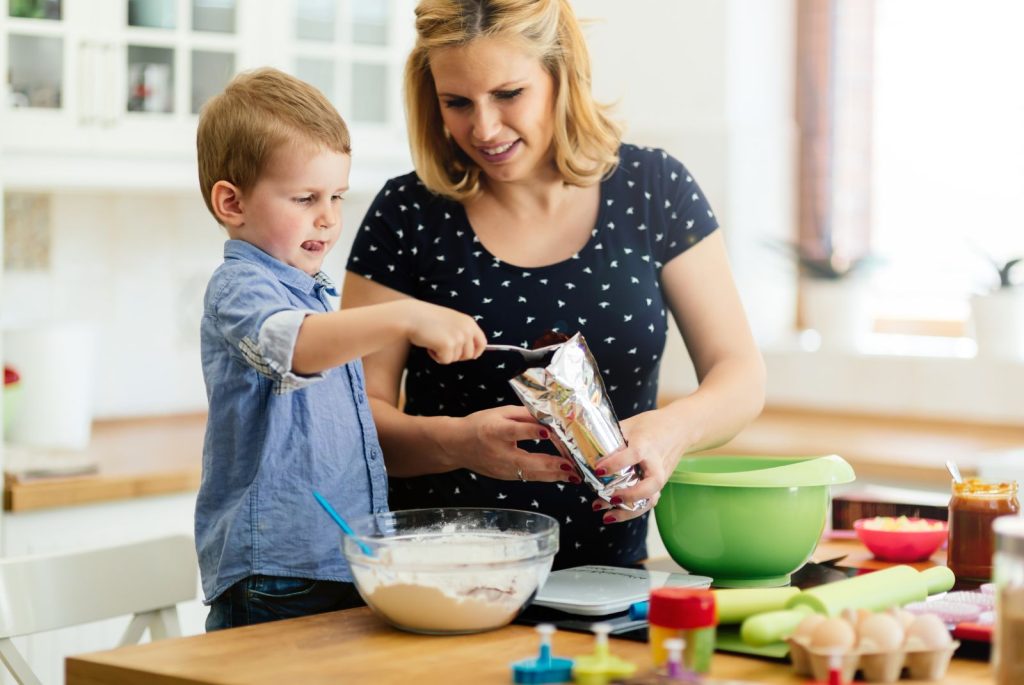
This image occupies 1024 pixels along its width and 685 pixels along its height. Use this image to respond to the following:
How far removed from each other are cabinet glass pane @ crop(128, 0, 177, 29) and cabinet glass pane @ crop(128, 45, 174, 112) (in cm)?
5

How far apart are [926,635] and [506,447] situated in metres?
0.54

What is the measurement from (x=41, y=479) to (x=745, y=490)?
1.53 meters

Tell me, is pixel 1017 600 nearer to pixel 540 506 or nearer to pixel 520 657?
pixel 520 657

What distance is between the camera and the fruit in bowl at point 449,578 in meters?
1.26

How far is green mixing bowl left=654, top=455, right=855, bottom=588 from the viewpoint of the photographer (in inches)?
58.2

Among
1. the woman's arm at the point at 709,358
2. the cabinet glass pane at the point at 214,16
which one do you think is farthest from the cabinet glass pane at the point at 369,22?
the woman's arm at the point at 709,358

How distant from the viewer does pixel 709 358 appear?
181cm

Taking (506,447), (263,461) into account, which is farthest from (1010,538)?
(263,461)

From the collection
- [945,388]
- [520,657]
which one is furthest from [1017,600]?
[945,388]

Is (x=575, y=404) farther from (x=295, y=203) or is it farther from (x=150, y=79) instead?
(x=150, y=79)

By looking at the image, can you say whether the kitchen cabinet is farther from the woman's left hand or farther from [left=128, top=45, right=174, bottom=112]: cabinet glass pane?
the woman's left hand

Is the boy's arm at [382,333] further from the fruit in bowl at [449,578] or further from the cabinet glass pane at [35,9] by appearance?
the cabinet glass pane at [35,9]

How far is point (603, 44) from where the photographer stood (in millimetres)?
3760

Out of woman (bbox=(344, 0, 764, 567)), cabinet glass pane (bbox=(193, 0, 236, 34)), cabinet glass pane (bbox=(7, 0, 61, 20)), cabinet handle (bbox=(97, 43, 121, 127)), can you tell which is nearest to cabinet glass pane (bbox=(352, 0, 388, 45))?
cabinet glass pane (bbox=(193, 0, 236, 34))
